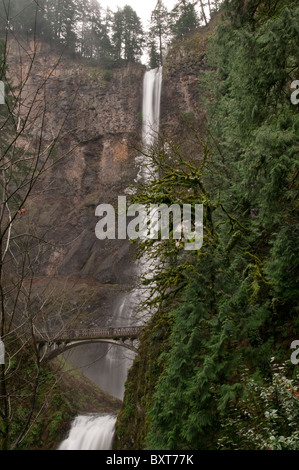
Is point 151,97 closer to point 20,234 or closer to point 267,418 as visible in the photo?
point 20,234

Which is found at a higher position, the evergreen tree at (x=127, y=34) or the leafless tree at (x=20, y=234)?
the evergreen tree at (x=127, y=34)

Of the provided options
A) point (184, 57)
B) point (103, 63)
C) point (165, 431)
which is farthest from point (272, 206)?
point (103, 63)

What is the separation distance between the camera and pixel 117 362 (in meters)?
24.1

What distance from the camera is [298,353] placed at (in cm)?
495

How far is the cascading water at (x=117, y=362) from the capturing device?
1733cm

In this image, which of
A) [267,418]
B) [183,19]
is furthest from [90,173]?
[267,418]

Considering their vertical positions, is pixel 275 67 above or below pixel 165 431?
above

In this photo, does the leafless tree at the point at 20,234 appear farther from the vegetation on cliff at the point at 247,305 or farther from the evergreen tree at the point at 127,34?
the evergreen tree at the point at 127,34

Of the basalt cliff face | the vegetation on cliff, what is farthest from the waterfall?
the vegetation on cliff

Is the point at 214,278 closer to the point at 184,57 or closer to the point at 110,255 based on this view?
the point at 110,255

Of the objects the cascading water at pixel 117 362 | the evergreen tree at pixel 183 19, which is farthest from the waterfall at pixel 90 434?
the evergreen tree at pixel 183 19

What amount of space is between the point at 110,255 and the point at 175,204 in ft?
79.3

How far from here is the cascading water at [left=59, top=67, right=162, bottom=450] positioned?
1733cm

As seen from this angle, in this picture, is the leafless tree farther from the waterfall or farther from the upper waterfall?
the upper waterfall
